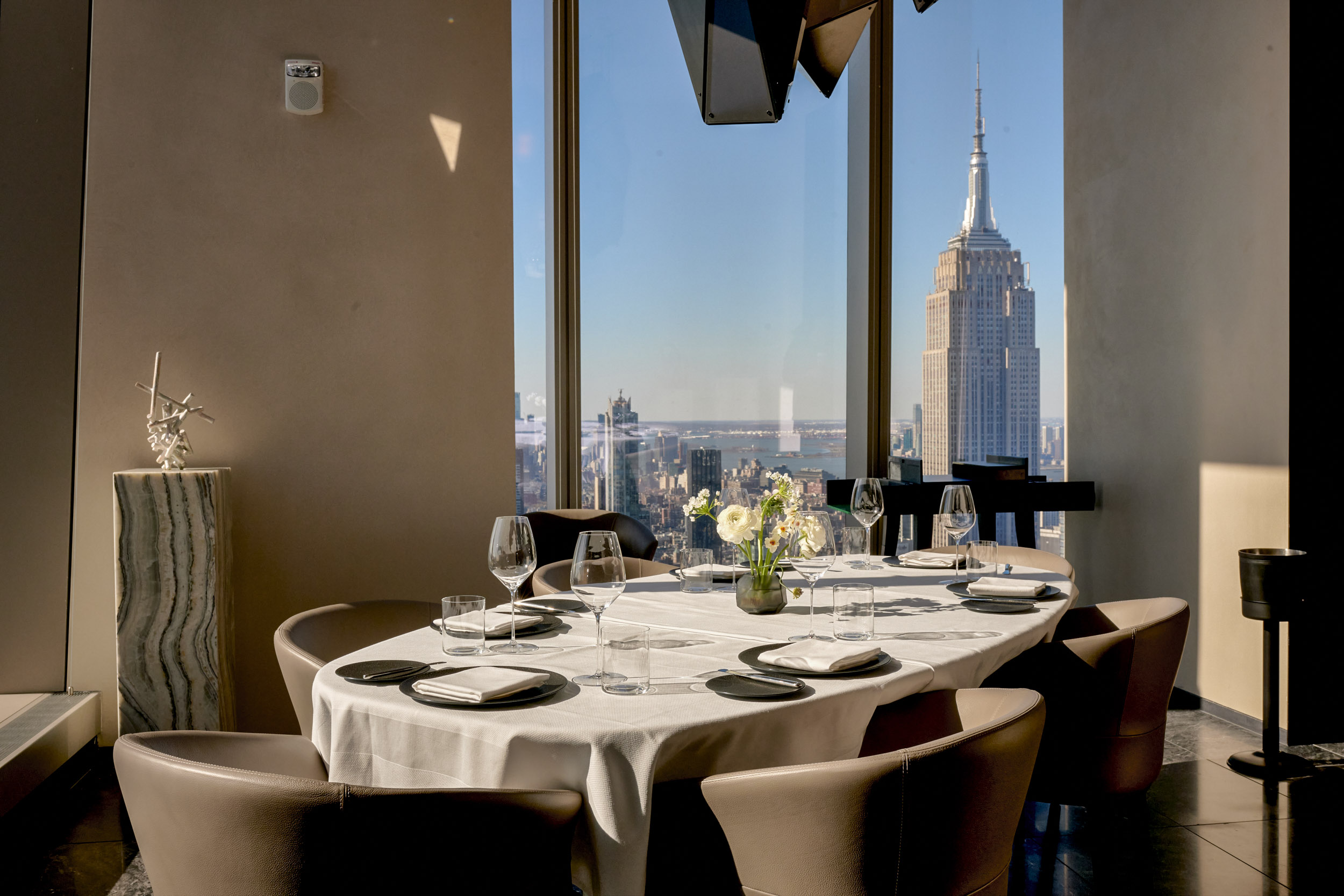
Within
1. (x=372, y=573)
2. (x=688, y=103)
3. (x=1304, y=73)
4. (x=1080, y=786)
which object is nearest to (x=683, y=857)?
(x=1080, y=786)

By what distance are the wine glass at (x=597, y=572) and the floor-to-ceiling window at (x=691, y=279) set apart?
2585 mm

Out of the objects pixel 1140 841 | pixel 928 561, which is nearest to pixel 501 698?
pixel 928 561

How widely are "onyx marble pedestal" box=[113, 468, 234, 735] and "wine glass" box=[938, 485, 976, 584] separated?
2.45 metres

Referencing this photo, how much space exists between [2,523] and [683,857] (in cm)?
312

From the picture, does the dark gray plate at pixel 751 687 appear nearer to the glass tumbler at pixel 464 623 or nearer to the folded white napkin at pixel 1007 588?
the glass tumbler at pixel 464 623

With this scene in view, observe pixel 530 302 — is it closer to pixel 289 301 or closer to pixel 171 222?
pixel 289 301

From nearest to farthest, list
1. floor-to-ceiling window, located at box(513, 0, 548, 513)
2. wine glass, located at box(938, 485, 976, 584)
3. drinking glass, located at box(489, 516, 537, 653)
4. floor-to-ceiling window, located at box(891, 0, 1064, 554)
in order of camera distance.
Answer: drinking glass, located at box(489, 516, 537, 653)
wine glass, located at box(938, 485, 976, 584)
floor-to-ceiling window, located at box(513, 0, 548, 513)
floor-to-ceiling window, located at box(891, 0, 1064, 554)

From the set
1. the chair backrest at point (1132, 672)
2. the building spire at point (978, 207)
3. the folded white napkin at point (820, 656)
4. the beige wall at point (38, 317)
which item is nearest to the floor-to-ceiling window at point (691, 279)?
the building spire at point (978, 207)

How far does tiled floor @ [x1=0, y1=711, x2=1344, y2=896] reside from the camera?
246cm

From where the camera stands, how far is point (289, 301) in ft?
12.3

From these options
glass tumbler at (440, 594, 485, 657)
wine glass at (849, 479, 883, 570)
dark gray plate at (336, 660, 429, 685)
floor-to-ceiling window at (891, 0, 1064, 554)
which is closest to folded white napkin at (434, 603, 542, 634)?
glass tumbler at (440, 594, 485, 657)

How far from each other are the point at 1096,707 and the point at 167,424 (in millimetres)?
3175

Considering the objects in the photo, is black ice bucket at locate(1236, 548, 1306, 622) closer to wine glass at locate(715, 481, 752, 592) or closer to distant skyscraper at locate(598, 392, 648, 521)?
wine glass at locate(715, 481, 752, 592)

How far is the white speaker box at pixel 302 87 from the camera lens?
146 inches
